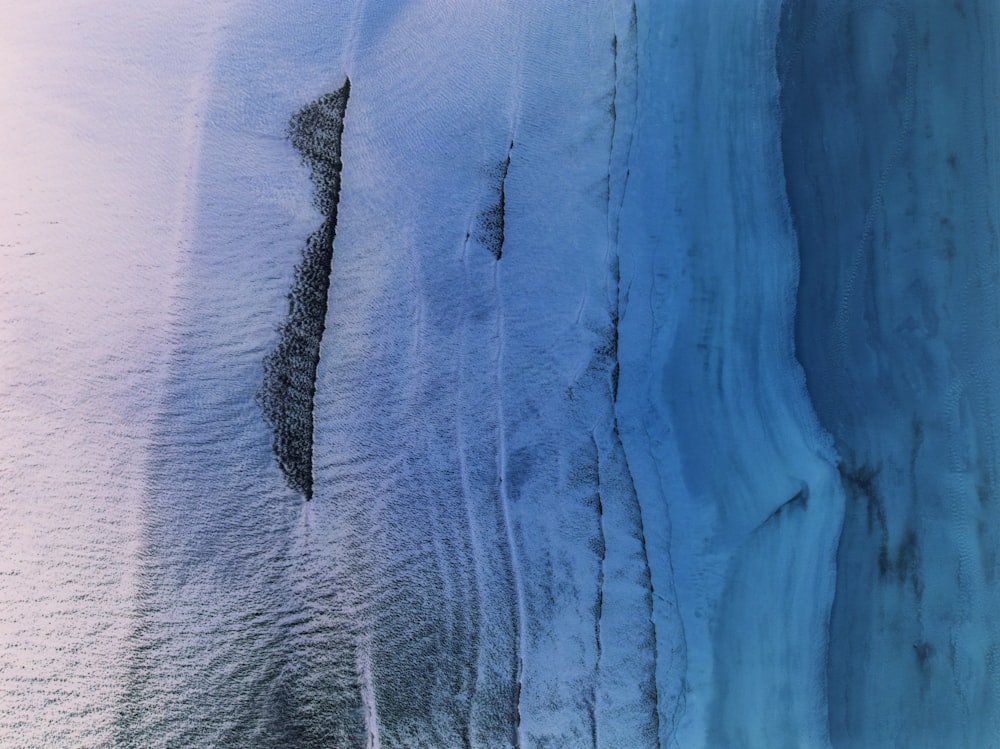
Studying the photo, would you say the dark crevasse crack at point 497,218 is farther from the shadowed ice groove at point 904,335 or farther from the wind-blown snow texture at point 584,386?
the shadowed ice groove at point 904,335

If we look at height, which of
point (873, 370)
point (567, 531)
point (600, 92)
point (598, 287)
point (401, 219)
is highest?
point (600, 92)

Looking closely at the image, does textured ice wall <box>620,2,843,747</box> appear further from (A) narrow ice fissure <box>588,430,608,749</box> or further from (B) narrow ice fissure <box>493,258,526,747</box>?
(B) narrow ice fissure <box>493,258,526,747</box>

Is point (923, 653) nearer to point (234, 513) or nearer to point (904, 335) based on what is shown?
point (904, 335)

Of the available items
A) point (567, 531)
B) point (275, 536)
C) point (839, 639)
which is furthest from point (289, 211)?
point (839, 639)

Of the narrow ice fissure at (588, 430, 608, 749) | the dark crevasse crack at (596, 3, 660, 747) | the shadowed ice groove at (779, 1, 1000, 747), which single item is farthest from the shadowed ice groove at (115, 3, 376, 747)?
the shadowed ice groove at (779, 1, 1000, 747)

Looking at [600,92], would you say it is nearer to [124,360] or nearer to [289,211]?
[289,211]

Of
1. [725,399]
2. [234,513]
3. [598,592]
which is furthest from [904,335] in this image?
[234,513]

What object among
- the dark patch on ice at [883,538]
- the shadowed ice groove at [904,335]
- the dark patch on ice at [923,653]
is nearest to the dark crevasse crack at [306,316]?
the shadowed ice groove at [904,335]
